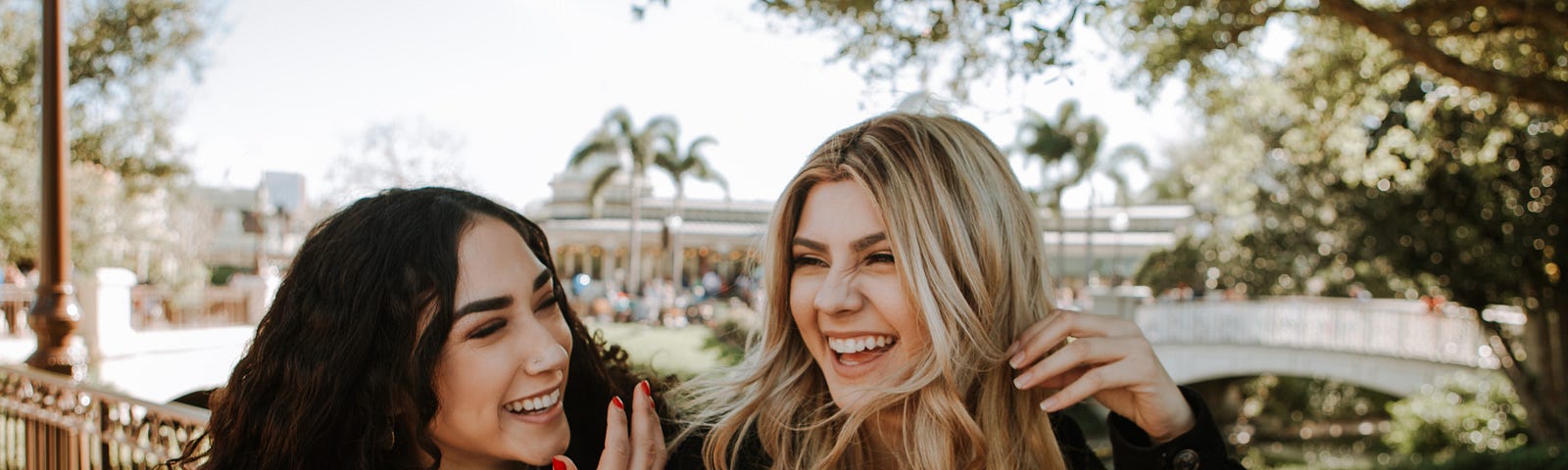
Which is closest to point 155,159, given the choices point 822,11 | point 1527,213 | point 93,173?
point 93,173

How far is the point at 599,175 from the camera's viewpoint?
28922 mm

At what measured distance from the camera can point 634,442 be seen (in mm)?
2158

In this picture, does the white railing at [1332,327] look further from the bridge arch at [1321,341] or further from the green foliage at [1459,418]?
the green foliage at [1459,418]

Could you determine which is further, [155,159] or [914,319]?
[155,159]

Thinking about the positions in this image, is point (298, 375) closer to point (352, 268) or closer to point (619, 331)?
point (352, 268)

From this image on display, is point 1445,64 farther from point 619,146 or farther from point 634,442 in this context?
point 619,146

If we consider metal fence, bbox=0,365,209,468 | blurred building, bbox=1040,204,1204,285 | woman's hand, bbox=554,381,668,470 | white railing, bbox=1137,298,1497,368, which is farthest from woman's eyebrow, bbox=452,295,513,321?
blurred building, bbox=1040,204,1204,285

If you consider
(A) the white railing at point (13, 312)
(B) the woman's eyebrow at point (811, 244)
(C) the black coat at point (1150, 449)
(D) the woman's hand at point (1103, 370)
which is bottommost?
(A) the white railing at point (13, 312)

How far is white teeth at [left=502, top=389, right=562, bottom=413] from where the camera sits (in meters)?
2.19

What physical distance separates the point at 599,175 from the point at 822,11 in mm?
23585

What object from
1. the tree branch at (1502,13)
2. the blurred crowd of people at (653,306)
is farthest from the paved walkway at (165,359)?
the tree branch at (1502,13)

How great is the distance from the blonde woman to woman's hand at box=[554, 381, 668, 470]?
0.68 ft

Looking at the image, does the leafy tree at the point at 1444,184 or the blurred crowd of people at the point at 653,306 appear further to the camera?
the blurred crowd of people at the point at 653,306

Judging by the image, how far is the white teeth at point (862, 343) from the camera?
84.5 inches
